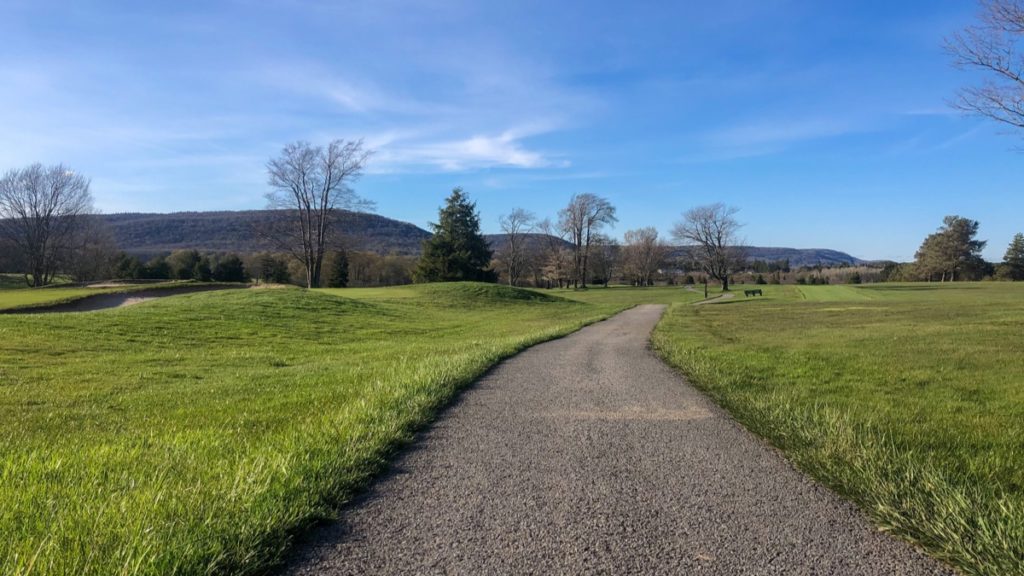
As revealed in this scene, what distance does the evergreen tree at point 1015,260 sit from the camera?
73.7 metres

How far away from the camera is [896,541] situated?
2928 millimetres

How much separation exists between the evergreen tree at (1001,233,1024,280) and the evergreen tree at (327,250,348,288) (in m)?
84.8

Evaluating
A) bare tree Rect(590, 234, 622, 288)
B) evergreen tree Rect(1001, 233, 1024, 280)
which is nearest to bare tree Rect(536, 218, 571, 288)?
bare tree Rect(590, 234, 622, 288)

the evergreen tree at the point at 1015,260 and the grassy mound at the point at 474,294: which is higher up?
the evergreen tree at the point at 1015,260

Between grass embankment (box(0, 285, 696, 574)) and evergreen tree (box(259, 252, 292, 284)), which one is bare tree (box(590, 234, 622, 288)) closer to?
evergreen tree (box(259, 252, 292, 284))

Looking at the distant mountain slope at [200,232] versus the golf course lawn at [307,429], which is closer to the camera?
the golf course lawn at [307,429]

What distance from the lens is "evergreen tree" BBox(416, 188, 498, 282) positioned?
2240 inches

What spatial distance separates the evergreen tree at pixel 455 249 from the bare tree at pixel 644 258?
3987cm

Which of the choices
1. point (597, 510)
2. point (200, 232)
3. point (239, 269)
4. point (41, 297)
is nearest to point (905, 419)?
point (597, 510)

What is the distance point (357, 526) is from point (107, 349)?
12.4 metres

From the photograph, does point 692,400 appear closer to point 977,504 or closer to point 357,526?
point 977,504

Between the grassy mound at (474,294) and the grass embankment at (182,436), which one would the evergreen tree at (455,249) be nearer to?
the grassy mound at (474,294)

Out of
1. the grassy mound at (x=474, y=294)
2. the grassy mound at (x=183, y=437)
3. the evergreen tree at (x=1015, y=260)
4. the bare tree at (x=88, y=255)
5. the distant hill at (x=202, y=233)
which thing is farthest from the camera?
the distant hill at (x=202, y=233)

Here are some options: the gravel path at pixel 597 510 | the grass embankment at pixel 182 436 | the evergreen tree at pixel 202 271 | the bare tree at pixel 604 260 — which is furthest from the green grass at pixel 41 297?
the bare tree at pixel 604 260
